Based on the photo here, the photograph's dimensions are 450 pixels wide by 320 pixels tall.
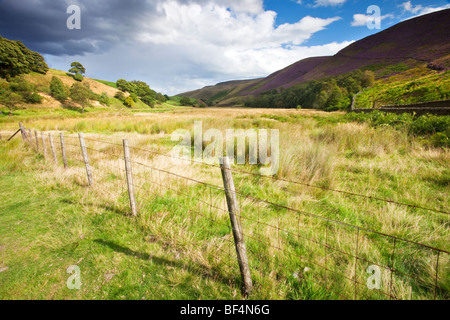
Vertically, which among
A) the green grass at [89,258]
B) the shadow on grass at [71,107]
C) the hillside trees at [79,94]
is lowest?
the green grass at [89,258]

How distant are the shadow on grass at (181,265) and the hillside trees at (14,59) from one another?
73.0 m

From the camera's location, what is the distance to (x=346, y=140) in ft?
25.1

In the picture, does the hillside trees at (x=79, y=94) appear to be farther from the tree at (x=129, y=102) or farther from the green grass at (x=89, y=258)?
the green grass at (x=89, y=258)

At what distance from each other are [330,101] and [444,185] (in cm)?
3673

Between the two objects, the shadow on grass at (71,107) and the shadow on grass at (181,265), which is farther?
the shadow on grass at (71,107)

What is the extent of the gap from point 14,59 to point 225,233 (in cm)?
7547

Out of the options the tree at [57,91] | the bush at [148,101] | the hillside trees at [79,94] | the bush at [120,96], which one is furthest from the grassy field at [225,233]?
the bush at [148,101]

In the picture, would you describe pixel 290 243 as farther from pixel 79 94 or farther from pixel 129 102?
pixel 129 102

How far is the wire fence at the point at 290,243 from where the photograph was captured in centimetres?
197

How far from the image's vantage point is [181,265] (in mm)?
2516

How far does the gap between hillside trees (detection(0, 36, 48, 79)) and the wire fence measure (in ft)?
237

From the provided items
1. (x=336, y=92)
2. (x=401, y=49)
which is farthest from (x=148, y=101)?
(x=401, y=49)

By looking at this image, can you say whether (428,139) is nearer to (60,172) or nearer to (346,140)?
(346,140)
